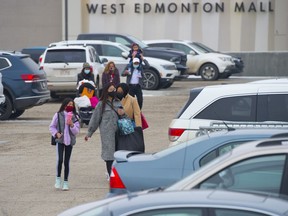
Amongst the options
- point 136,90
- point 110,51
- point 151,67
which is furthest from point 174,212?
point 110,51

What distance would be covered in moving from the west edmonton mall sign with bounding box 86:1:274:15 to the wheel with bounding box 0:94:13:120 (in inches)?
810

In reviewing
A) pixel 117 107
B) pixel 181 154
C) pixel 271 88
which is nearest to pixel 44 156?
pixel 117 107

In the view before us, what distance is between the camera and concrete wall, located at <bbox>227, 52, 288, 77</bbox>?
39.3 metres

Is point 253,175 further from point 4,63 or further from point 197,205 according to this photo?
point 4,63

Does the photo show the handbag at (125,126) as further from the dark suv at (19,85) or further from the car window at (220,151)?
the dark suv at (19,85)

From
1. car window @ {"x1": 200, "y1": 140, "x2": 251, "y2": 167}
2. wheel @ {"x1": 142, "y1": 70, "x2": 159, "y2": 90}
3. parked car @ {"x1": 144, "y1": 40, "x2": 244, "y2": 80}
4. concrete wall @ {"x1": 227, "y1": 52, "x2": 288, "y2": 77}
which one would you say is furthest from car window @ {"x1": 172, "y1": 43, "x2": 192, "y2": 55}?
car window @ {"x1": 200, "y1": 140, "x2": 251, "y2": 167}

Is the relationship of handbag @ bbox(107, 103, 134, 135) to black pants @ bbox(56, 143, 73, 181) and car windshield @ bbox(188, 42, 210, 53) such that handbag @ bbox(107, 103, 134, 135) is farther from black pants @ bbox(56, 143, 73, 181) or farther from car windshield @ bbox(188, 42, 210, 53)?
car windshield @ bbox(188, 42, 210, 53)

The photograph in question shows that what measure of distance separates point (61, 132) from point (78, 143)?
5319mm

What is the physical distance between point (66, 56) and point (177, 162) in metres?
19.0

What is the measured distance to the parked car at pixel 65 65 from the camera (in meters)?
26.8

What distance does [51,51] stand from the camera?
27.3 m

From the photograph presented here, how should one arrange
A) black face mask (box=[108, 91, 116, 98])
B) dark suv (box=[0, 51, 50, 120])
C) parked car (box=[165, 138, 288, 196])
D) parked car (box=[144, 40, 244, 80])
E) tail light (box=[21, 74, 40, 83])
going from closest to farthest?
parked car (box=[165, 138, 288, 196])
black face mask (box=[108, 91, 116, 98])
dark suv (box=[0, 51, 50, 120])
tail light (box=[21, 74, 40, 83])
parked car (box=[144, 40, 244, 80])

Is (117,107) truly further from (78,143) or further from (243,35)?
(243,35)

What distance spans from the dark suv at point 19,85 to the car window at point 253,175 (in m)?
16.0
